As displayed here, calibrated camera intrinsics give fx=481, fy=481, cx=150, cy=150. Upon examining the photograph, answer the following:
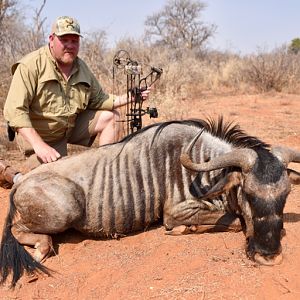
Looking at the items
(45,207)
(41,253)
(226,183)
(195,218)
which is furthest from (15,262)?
(226,183)

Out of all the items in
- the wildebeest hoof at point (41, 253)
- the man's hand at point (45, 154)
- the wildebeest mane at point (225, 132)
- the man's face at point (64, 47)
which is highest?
the man's face at point (64, 47)

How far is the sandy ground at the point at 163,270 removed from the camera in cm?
287

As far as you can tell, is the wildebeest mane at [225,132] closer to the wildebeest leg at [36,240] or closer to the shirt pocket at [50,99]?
the shirt pocket at [50,99]

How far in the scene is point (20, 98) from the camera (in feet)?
13.4

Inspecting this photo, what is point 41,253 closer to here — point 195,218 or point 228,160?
point 195,218

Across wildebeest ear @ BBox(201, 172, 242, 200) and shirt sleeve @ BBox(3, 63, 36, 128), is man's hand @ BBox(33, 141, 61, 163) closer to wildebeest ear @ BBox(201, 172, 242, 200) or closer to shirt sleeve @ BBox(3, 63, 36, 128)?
shirt sleeve @ BBox(3, 63, 36, 128)

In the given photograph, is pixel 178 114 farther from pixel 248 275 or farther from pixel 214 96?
pixel 248 275

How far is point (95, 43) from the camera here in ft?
37.9

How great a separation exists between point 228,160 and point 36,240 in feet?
5.14

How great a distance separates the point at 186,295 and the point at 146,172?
1211 mm

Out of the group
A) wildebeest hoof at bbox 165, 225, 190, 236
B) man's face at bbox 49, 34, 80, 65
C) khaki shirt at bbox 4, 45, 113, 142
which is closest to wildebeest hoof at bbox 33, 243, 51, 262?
wildebeest hoof at bbox 165, 225, 190, 236

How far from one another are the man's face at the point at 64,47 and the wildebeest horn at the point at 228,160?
5.28 feet

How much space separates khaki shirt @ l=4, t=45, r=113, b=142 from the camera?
4098 mm

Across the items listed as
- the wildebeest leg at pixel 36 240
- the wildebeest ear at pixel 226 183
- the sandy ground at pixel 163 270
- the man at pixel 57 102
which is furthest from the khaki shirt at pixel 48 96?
the wildebeest ear at pixel 226 183
